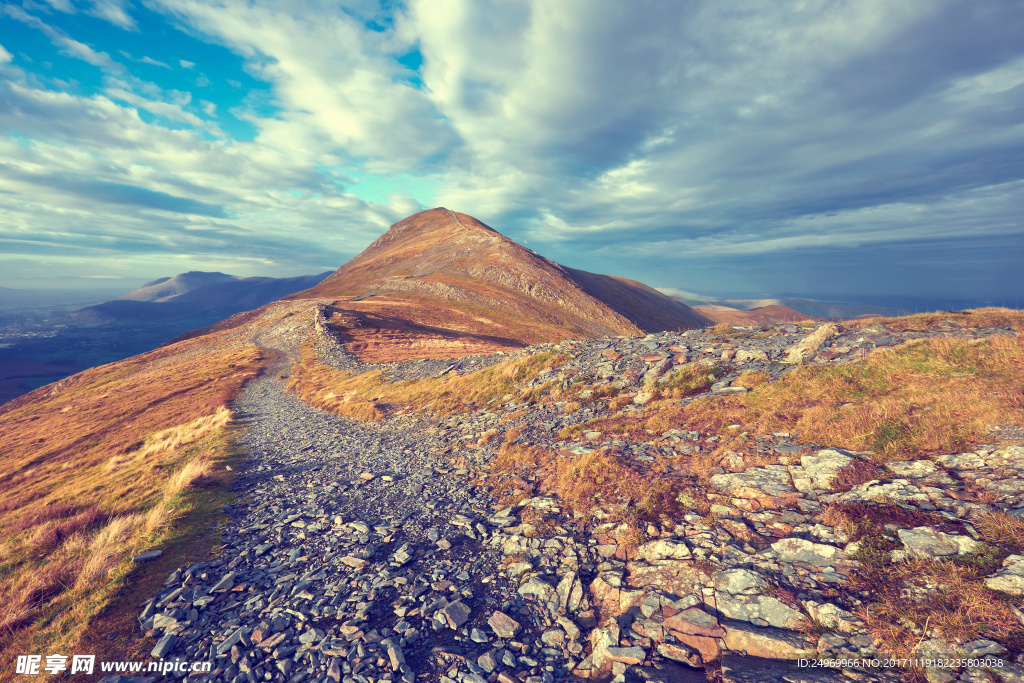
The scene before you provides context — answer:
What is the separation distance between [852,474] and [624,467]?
4677 mm

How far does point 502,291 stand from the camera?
103625 mm

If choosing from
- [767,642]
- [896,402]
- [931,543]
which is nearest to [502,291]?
[896,402]

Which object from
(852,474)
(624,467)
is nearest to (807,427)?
(852,474)

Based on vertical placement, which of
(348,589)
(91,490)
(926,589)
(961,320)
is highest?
(961,320)

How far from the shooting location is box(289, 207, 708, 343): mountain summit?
92.0m

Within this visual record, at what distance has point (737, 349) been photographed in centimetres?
1681

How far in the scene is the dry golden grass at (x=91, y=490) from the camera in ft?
21.6

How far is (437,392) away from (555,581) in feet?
52.3

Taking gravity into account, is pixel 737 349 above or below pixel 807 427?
above

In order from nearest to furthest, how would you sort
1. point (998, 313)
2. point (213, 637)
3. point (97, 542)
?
point (213, 637), point (97, 542), point (998, 313)

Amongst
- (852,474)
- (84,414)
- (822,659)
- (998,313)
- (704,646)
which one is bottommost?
(84,414)

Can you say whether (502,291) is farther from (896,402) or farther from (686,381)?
(896,402)

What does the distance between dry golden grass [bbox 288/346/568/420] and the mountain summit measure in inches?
2005

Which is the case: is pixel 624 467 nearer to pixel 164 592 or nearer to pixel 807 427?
pixel 807 427
